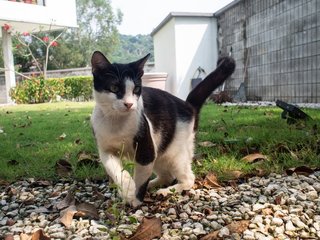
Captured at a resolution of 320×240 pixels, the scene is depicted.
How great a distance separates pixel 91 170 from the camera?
2.82 metres

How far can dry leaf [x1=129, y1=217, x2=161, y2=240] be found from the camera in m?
1.65

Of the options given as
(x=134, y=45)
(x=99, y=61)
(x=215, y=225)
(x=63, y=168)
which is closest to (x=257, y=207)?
(x=215, y=225)

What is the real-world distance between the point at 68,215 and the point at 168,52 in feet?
37.8

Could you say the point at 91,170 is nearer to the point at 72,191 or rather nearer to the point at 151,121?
the point at 72,191

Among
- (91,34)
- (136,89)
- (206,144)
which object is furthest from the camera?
(91,34)

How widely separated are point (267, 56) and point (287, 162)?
6583mm

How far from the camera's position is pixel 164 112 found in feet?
8.14

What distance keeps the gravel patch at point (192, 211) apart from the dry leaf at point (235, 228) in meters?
0.01

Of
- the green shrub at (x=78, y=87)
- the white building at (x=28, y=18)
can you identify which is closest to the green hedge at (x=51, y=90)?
the green shrub at (x=78, y=87)

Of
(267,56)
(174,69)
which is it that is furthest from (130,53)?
(267,56)

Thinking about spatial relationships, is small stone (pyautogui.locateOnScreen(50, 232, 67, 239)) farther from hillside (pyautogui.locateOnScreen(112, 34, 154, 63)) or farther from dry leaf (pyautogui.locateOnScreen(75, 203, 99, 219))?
hillside (pyautogui.locateOnScreen(112, 34, 154, 63))

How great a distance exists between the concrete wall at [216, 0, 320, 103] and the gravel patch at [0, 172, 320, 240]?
17.7ft

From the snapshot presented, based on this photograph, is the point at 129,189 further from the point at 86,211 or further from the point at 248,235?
the point at 248,235

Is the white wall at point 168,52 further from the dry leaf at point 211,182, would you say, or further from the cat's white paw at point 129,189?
the cat's white paw at point 129,189
